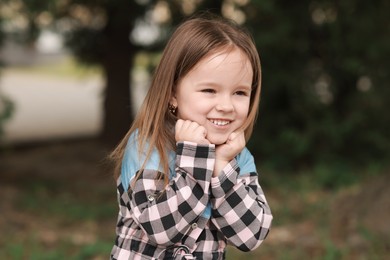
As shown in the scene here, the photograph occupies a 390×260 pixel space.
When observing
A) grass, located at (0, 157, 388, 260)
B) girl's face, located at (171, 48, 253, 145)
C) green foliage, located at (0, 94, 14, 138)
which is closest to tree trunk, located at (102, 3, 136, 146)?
grass, located at (0, 157, 388, 260)

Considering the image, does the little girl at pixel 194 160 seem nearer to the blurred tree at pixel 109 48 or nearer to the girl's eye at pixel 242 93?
the girl's eye at pixel 242 93

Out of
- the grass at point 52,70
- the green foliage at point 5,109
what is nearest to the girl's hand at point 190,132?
the green foliage at point 5,109

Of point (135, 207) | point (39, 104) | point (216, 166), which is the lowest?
point (39, 104)

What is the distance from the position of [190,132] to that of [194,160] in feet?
0.30

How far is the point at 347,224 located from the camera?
5.45 metres

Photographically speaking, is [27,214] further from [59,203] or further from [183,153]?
[183,153]

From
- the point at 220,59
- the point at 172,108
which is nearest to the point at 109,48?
the point at 172,108

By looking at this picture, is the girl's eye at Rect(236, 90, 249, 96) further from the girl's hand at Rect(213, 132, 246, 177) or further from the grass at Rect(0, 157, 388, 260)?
the grass at Rect(0, 157, 388, 260)

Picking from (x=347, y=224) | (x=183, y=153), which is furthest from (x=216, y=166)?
(x=347, y=224)

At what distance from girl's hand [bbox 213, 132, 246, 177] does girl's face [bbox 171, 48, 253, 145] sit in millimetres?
19

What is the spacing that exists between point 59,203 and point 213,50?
4.96 meters

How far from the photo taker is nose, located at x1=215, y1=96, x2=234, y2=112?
87.3 inches

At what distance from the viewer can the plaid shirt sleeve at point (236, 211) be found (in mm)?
2205

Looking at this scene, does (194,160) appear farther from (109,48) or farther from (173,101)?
(109,48)
